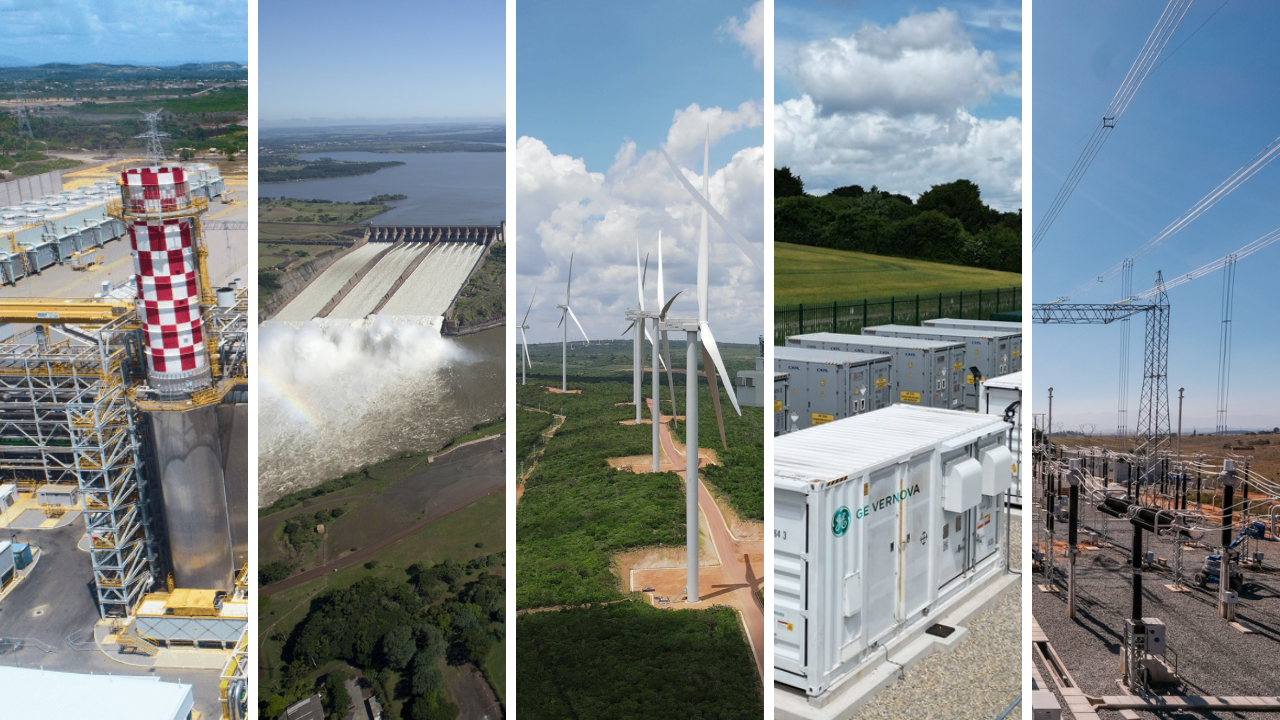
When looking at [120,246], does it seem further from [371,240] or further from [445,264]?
[445,264]

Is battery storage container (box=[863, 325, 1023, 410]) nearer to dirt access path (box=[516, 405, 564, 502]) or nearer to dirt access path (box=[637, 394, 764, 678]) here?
dirt access path (box=[637, 394, 764, 678])

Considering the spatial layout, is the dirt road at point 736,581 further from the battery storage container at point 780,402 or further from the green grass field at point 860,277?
the green grass field at point 860,277

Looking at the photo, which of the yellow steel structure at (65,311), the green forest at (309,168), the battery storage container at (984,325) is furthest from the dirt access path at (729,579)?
the battery storage container at (984,325)

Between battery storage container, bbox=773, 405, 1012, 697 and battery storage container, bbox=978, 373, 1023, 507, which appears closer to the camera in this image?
battery storage container, bbox=773, 405, 1012, 697

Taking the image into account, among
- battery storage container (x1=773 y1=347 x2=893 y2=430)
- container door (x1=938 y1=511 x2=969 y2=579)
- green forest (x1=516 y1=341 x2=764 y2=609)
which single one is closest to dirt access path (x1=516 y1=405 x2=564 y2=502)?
green forest (x1=516 y1=341 x2=764 y2=609)

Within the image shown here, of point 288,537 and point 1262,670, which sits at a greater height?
point 288,537

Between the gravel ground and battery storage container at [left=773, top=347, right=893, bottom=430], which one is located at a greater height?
battery storage container at [left=773, top=347, right=893, bottom=430]

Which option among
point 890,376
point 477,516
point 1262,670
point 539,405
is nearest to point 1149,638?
point 1262,670
